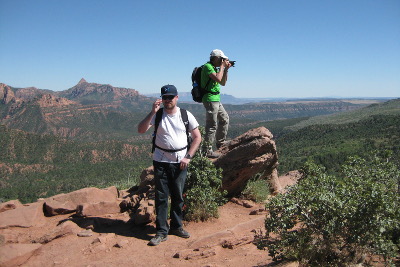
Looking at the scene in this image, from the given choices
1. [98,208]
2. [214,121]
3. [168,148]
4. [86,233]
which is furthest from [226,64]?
[86,233]

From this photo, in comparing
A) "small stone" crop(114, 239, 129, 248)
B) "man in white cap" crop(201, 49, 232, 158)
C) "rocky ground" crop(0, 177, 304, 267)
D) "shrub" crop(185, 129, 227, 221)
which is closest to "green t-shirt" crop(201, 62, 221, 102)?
"man in white cap" crop(201, 49, 232, 158)

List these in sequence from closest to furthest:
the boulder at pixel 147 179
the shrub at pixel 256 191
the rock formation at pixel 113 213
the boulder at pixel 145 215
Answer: the rock formation at pixel 113 213, the boulder at pixel 145 215, the shrub at pixel 256 191, the boulder at pixel 147 179

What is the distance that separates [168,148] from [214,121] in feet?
7.19

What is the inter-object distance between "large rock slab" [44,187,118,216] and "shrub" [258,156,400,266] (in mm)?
4676

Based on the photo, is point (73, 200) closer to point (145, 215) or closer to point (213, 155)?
point (145, 215)

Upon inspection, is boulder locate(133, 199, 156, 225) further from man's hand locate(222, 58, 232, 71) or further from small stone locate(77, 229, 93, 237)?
man's hand locate(222, 58, 232, 71)

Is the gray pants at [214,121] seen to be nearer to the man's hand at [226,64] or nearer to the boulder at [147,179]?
the man's hand at [226,64]

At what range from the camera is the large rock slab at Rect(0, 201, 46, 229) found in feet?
19.4

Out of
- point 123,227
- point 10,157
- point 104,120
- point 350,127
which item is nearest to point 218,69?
point 123,227

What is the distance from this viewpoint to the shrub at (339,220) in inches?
118

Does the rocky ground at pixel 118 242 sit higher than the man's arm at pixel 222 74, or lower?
lower

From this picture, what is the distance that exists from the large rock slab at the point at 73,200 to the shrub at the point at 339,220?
4.68m

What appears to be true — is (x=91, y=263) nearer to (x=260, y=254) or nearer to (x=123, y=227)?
(x=123, y=227)

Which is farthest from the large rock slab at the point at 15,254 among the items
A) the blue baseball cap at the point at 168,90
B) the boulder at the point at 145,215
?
the blue baseball cap at the point at 168,90
